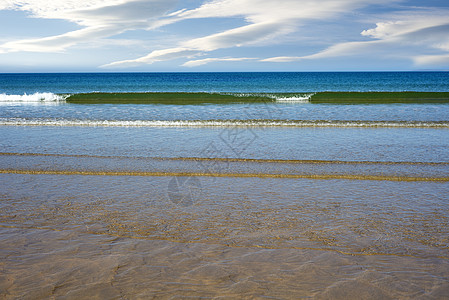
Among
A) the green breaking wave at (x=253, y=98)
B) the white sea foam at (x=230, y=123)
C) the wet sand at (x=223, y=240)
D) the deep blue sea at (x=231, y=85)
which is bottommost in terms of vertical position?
the wet sand at (x=223, y=240)

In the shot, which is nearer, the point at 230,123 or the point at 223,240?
the point at 223,240

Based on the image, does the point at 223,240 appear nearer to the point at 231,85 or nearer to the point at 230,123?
the point at 230,123

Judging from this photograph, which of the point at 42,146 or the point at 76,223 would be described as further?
the point at 42,146

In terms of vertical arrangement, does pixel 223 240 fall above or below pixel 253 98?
below

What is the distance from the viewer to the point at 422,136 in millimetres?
11953

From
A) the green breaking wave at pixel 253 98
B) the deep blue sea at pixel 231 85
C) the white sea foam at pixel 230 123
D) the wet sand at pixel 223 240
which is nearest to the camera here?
the wet sand at pixel 223 240

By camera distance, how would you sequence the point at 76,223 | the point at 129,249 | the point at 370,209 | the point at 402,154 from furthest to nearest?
1. the point at 402,154
2. the point at 370,209
3. the point at 76,223
4. the point at 129,249

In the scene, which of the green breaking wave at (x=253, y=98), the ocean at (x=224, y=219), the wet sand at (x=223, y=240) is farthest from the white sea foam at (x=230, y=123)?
the green breaking wave at (x=253, y=98)

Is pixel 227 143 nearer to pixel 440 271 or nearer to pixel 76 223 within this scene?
pixel 76 223

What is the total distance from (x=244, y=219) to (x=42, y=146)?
7.96m

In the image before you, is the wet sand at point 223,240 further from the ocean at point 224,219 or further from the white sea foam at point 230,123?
the white sea foam at point 230,123

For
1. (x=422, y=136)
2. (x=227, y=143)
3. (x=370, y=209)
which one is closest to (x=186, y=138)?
(x=227, y=143)

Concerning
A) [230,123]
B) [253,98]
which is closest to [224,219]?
[230,123]

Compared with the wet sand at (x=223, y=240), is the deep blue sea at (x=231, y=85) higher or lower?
higher
